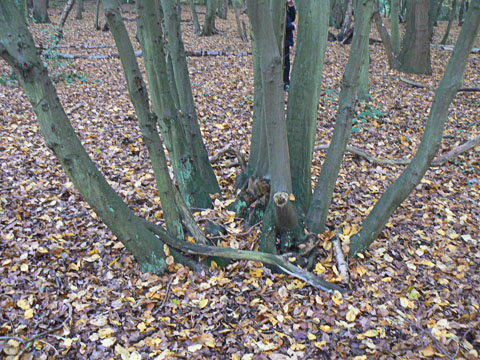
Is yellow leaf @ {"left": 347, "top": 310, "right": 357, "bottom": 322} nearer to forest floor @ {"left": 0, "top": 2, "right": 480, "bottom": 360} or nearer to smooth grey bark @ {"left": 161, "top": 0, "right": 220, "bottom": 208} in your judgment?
forest floor @ {"left": 0, "top": 2, "right": 480, "bottom": 360}

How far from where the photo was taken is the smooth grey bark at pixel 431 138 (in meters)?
2.99

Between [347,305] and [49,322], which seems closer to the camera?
[49,322]

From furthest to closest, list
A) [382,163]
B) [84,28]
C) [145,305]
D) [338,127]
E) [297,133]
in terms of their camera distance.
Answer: [84,28] < [382,163] < [297,133] < [338,127] < [145,305]

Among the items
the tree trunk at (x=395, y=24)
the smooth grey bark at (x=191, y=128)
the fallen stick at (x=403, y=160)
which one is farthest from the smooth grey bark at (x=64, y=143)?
the tree trunk at (x=395, y=24)

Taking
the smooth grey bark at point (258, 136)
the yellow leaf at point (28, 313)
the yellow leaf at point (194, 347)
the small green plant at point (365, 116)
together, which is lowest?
the yellow leaf at point (194, 347)

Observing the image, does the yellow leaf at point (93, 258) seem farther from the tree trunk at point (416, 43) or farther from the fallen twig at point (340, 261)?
the tree trunk at point (416, 43)

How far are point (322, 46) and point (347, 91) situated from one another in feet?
1.74

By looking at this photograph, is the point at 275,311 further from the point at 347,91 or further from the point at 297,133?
the point at 347,91

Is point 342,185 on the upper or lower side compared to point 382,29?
lower

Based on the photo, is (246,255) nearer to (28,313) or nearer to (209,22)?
(28,313)

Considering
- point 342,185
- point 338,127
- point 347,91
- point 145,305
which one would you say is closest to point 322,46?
point 347,91

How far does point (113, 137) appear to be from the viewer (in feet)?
20.3

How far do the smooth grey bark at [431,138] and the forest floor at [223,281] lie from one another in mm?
240

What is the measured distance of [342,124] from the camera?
340cm
